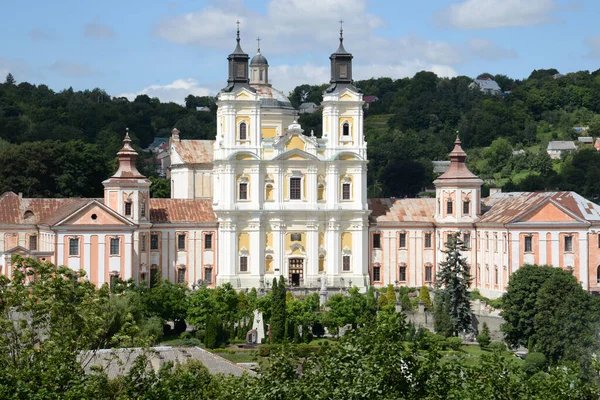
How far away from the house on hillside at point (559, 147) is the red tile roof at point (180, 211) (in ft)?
241

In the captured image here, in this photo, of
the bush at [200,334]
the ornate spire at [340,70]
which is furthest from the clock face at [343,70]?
the bush at [200,334]

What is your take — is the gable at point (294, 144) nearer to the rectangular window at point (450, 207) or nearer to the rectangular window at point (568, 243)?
the rectangular window at point (450, 207)

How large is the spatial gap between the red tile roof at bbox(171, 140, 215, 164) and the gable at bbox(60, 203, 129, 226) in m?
15.5

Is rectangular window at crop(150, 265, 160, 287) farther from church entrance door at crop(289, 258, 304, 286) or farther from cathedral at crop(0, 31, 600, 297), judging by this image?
church entrance door at crop(289, 258, 304, 286)

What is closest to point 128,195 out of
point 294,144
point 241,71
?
point 241,71

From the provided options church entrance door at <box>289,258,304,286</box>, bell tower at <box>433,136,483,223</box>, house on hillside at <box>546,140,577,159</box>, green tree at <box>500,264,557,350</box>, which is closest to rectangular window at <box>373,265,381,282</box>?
church entrance door at <box>289,258,304,286</box>

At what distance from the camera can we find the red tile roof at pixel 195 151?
98.2 m

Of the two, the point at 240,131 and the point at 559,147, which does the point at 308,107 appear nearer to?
the point at 559,147

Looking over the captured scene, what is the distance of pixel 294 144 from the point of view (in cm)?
8756

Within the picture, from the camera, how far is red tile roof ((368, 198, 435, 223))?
89.8 m

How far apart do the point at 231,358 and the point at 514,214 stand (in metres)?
24.4

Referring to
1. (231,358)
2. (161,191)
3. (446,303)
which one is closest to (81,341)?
(231,358)

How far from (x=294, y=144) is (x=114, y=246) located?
13.0 meters

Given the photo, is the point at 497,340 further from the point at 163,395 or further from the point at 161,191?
the point at 161,191
